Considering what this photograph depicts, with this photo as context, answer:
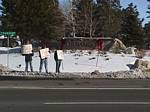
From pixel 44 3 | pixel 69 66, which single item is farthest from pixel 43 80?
pixel 44 3

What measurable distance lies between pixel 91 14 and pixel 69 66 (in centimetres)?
5504

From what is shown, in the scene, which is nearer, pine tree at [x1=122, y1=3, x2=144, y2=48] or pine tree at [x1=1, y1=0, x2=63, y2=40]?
pine tree at [x1=1, y1=0, x2=63, y2=40]

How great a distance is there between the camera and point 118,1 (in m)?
100

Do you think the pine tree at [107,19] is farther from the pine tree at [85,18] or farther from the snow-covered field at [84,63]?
the snow-covered field at [84,63]

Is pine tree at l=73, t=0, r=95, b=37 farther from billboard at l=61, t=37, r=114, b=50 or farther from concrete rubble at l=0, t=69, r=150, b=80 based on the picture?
concrete rubble at l=0, t=69, r=150, b=80

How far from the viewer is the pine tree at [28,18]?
2076 inches
